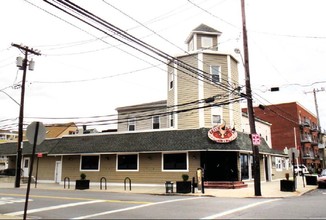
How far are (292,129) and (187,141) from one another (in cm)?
4032

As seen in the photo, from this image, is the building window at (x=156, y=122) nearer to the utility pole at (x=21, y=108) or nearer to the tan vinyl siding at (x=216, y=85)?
the tan vinyl siding at (x=216, y=85)

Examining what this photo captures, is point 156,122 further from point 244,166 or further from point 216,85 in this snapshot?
point 244,166

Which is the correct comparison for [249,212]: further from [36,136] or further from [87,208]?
[36,136]

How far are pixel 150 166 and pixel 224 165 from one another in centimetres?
584

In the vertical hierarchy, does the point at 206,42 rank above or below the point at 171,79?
above

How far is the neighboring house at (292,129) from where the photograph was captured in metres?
58.7

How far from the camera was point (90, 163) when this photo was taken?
94.5 feet

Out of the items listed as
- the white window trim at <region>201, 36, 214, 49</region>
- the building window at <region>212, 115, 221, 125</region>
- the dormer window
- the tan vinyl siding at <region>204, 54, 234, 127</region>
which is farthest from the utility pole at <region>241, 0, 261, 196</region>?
the dormer window

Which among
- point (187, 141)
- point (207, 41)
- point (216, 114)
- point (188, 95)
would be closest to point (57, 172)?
point (187, 141)

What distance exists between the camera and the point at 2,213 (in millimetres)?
12023

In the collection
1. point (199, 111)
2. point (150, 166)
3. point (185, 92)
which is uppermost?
point (185, 92)

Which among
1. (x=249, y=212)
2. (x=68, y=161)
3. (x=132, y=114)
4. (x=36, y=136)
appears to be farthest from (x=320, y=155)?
(x=36, y=136)

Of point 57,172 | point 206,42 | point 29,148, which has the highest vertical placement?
point 206,42

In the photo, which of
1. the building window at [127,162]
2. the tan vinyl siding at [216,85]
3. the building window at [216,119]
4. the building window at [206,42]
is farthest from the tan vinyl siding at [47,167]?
the building window at [206,42]
